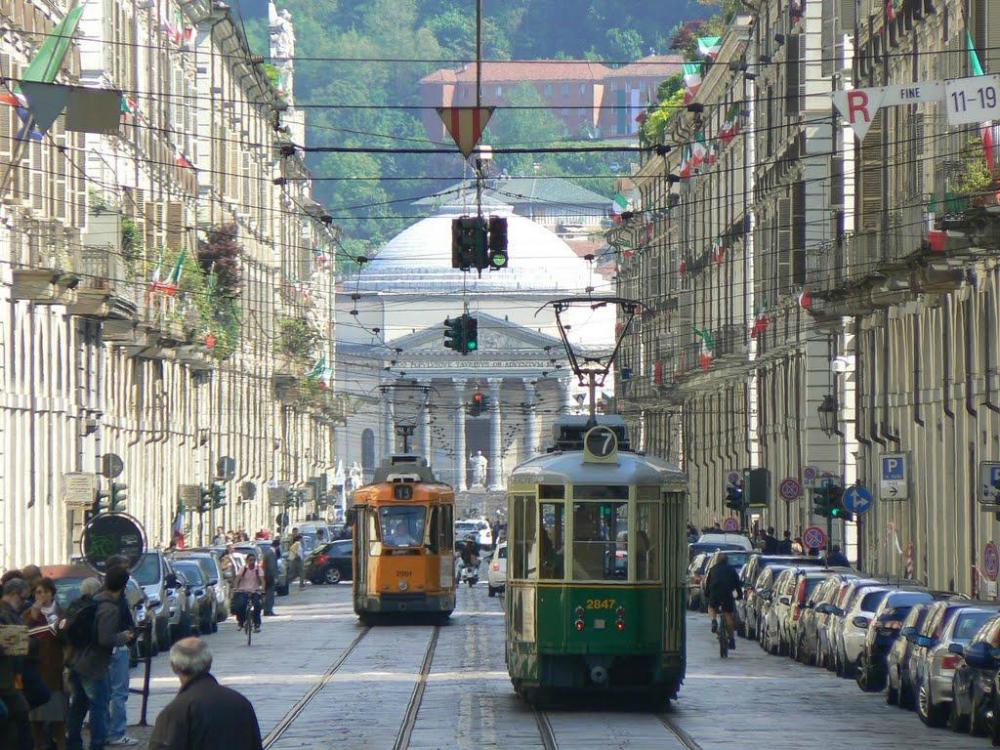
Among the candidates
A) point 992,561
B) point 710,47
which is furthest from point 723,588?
point 710,47

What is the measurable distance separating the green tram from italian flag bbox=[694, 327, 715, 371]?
48.8 meters

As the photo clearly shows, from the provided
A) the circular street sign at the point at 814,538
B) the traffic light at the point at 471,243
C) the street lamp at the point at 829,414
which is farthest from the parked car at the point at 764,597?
the street lamp at the point at 829,414

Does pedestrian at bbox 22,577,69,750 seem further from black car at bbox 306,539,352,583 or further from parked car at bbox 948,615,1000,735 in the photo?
black car at bbox 306,539,352,583

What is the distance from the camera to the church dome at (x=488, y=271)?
618 feet

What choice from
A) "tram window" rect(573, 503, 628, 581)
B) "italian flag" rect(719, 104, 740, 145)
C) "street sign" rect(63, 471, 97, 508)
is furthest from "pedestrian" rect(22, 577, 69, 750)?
"italian flag" rect(719, 104, 740, 145)

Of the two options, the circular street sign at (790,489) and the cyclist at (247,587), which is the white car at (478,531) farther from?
the cyclist at (247,587)

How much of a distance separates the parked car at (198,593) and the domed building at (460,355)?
12861 centimetres

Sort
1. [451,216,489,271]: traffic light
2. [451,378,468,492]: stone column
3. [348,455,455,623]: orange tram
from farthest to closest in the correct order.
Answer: [451,378,468,492]: stone column < [348,455,455,623]: orange tram < [451,216,489,271]: traffic light

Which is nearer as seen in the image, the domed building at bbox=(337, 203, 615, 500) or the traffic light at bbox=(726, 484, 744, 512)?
the traffic light at bbox=(726, 484, 744, 512)

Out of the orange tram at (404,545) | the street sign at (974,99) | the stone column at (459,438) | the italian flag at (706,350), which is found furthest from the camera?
the stone column at (459,438)

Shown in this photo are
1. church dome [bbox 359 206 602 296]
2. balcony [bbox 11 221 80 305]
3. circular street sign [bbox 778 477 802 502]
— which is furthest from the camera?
church dome [bbox 359 206 602 296]

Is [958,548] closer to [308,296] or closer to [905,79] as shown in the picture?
[905,79]

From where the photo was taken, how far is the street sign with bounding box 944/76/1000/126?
28.8 m

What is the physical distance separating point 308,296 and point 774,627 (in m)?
75.3
